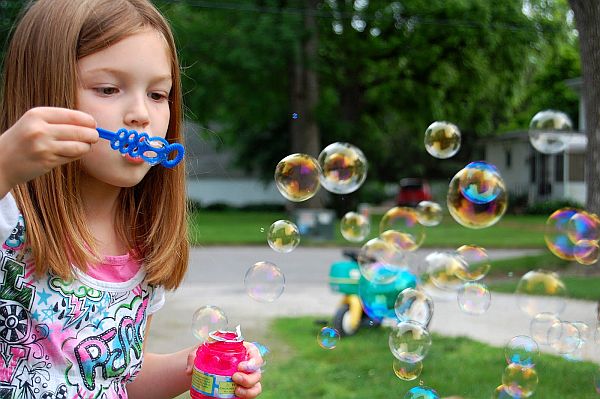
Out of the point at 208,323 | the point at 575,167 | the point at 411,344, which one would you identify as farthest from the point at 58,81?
the point at 575,167

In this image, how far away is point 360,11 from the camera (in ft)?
69.0

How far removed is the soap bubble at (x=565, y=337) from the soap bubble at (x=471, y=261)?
0.49 metres

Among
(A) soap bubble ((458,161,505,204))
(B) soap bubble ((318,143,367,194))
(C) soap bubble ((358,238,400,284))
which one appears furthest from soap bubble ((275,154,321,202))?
(A) soap bubble ((458,161,505,204))

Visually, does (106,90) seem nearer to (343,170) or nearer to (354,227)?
(343,170)

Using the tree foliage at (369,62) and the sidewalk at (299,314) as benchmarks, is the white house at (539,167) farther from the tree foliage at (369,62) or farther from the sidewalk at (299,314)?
the sidewalk at (299,314)

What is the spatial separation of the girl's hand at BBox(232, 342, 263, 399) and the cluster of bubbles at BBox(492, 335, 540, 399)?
2.01 m

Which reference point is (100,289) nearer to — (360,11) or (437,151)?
(437,151)

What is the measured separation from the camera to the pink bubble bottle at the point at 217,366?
4.72 ft

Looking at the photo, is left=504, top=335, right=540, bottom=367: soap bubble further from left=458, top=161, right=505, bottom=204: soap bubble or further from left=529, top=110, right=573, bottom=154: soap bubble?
left=529, top=110, right=573, bottom=154: soap bubble

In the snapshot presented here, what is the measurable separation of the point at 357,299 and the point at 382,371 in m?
1.15

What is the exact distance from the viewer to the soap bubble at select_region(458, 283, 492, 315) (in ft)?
12.4

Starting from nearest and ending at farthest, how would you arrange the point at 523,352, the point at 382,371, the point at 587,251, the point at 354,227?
the point at 523,352
the point at 587,251
the point at 354,227
the point at 382,371

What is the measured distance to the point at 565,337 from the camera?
344 centimetres

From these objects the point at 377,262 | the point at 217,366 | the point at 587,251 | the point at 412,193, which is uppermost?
the point at 217,366
